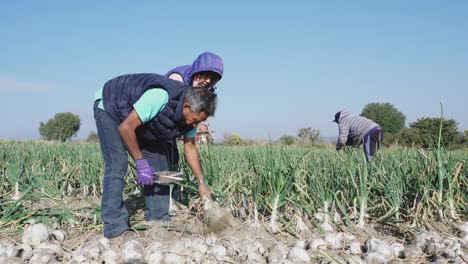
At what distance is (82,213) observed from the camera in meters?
2.75

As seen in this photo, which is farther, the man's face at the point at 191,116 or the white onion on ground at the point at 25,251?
the man's face at the point at 191,116

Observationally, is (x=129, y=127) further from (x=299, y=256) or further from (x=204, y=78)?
(x=299, y=256)

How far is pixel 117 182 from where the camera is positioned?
2645mm

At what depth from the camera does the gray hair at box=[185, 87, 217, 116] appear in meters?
2.43

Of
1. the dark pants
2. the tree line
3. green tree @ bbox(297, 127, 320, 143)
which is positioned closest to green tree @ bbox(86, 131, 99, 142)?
the tree line

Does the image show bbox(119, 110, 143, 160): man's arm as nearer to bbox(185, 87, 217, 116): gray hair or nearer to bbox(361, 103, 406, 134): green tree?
bbox(185, 87, 217, 116): gray hair

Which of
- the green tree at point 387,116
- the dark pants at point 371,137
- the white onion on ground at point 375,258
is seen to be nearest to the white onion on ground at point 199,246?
the white onion on ground at point 375,258

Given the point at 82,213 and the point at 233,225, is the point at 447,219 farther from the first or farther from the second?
the point at 82,213

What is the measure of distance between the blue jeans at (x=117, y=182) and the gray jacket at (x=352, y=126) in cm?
338

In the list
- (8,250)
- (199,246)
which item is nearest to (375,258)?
(199,246)

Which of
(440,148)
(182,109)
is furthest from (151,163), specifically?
(440,148)

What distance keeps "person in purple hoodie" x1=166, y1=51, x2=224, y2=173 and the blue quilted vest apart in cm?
43

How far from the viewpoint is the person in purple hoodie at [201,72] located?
297cm

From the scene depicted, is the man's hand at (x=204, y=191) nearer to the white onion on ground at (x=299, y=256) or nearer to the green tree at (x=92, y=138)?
the white onion on ground at (x=299, y=256)
